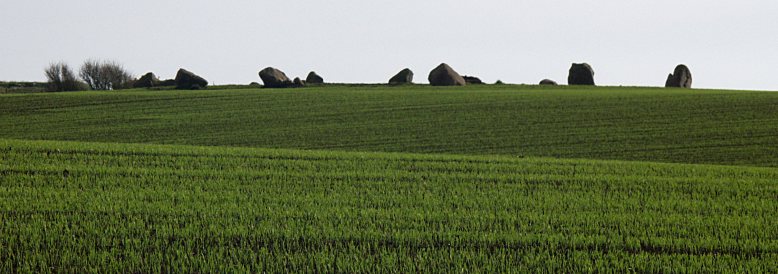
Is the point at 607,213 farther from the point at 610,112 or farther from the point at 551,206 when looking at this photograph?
the point at 610,112

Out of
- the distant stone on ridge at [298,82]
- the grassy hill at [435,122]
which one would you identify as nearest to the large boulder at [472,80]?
the distant stone on ridge at [298,82]

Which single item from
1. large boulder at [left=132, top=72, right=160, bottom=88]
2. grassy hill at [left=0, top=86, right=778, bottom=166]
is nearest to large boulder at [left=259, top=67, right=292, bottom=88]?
grassy hill at [left=0, top=86, right=778, bottom=166]

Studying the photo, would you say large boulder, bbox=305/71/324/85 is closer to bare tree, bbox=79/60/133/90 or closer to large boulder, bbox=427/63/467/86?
large boulder, bbox=427/63/467/86

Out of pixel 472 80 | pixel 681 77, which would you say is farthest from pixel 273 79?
pixel 681 77

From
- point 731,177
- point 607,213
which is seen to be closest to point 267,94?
point 731,177

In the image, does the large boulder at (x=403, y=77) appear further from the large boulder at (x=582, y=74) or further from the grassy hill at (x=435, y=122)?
the grassy hill at (x=435, y=122)

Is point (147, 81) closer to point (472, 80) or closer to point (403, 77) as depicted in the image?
point (403, 77)

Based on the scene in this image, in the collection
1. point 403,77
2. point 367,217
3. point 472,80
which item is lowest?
point 367,217

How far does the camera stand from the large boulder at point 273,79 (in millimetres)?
61469

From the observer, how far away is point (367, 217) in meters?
9.63

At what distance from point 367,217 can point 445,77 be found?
54243 mm

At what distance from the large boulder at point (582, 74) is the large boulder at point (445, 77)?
11946 mm

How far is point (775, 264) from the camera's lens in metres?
7.85

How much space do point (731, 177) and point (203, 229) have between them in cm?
1144
